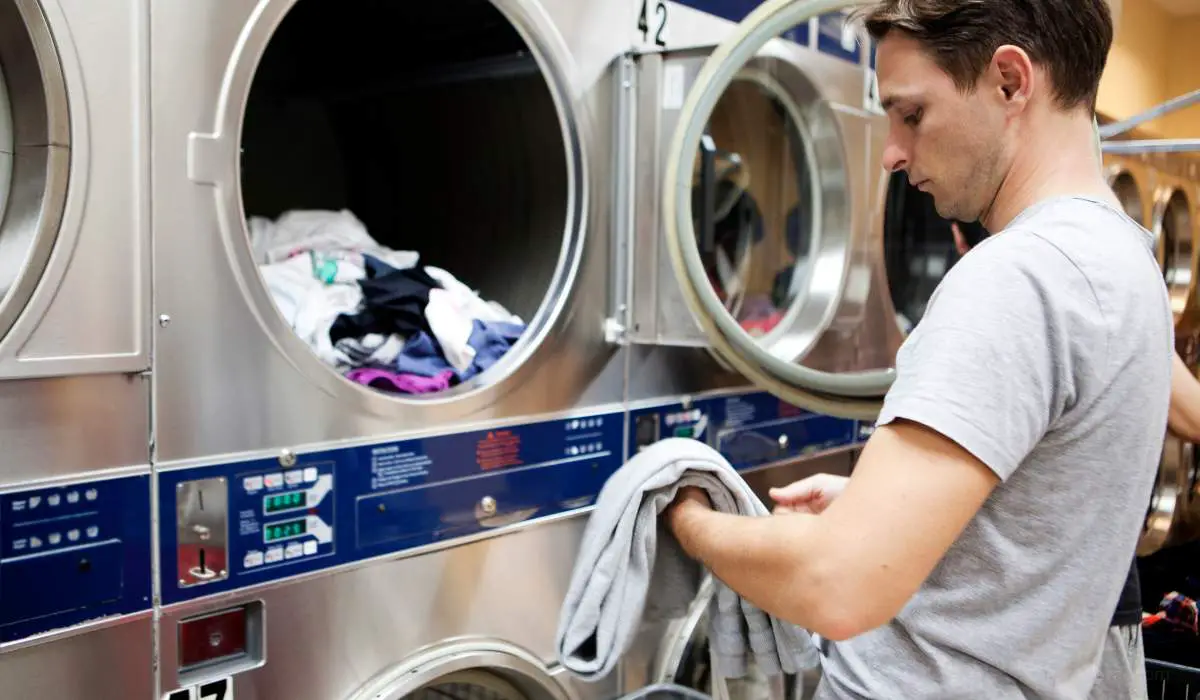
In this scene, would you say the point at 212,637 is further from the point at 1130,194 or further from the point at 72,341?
the point at 1130,194

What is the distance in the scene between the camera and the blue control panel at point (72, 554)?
3.46 ft

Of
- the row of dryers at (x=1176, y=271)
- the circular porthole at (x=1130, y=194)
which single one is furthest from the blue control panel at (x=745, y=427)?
the row of dryers at (x=1176, y=271)

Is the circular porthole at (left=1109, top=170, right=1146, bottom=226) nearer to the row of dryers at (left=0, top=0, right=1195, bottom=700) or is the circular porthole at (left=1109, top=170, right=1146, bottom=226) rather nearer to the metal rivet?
the row of dryers at (left=0, top=0, right=1195, bottom=700)

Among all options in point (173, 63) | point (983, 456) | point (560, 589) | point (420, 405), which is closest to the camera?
point (983, 456)

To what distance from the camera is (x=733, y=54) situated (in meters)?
1.60

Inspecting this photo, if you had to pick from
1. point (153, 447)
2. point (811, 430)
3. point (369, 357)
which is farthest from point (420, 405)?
point (811, 430)

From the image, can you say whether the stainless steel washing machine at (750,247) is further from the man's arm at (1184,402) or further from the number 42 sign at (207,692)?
the number 42 sign at (207,692)

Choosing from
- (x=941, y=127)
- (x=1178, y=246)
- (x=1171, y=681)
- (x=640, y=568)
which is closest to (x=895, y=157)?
(x=941, y=127)

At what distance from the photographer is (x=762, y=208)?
7.30 ft

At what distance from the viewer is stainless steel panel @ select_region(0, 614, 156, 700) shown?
1.08 m

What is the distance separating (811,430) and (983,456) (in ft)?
4.62

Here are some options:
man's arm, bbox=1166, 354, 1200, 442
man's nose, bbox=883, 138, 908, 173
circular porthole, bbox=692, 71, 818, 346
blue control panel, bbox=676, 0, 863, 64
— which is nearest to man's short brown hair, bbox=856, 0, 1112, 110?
man's nose, bbox=883, 138, 908, 173

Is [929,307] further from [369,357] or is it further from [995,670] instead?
[369,357]

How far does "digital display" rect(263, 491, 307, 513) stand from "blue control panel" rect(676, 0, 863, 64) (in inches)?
44.3
